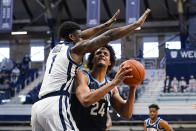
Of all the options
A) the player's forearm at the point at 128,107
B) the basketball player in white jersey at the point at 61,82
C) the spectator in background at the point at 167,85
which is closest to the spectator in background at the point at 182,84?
the spectator in background at the point at 167,85

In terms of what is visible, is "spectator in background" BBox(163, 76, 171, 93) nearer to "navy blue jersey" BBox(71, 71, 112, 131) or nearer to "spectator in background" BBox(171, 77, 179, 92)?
"spectator in background" BBox(171, 77, 179, 92)

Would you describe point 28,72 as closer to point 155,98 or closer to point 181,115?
point 155,98

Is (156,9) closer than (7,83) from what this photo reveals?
No

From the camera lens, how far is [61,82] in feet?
12.8

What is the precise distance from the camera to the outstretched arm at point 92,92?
3.65 meters

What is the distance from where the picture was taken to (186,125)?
1254cm

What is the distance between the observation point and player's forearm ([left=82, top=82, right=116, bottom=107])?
144 inches

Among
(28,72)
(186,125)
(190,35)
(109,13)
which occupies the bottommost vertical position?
(186,125)

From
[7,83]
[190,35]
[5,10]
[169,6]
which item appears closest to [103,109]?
[7,83]

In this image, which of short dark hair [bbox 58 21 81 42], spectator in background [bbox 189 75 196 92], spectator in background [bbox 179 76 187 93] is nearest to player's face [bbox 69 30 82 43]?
short dark hair [bbox 58 21 81 42]

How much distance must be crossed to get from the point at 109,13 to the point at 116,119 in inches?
617

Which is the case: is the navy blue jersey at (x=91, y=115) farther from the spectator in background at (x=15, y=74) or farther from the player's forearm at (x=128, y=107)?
the spectator in background at (x=15, y=74)

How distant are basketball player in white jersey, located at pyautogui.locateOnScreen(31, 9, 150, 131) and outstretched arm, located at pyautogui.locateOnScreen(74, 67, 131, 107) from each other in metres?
0.10

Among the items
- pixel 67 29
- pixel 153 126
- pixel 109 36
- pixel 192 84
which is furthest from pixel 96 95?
pixel 192 84
